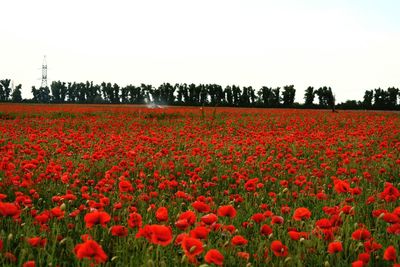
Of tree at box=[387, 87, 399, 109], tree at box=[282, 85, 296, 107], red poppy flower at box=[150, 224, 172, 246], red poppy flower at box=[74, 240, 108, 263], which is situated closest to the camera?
red poppy flower at box=[74, 240, 108, 263]

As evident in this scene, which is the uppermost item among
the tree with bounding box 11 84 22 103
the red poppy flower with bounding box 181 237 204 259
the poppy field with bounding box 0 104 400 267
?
the tree with bounding box 11 84 22 103

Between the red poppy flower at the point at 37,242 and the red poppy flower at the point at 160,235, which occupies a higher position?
the red poppy flower at the point at 160,235

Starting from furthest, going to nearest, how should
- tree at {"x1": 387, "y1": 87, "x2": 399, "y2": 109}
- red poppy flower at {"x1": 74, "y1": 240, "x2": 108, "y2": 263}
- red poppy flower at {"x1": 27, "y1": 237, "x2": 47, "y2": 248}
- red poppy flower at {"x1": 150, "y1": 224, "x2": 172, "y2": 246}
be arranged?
1. tree at {"x1": 387, "y1": 87, "x2": 399, "y2": 109}
2. red poppy flower at {"x1": 27, "y1": 237, "x2": 47, "y2": 248}
3. red poppy flower at {"x1": 150, "y1": 224, "x2": 172, "y2": 246}
4. red poppy flower at {"x1": 74, "y1": 240, "x2": 108, "y2": 263}

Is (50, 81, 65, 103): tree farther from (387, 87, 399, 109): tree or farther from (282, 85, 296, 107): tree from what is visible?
(387, 87, 399, 109): tree

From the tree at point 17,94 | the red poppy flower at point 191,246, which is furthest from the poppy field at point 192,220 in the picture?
the tree at point 17,94

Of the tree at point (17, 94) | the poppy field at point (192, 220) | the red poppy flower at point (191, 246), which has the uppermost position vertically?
the tree at point (17, 94)

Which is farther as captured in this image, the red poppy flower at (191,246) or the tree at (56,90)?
the tree at (56,90)

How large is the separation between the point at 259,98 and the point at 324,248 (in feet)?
333

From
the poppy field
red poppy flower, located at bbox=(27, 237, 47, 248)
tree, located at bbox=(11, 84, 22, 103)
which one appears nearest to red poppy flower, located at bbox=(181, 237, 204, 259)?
the poppy field

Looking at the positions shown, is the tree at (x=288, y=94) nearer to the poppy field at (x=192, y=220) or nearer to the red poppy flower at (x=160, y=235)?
the poppy field at (x=192, y=220)

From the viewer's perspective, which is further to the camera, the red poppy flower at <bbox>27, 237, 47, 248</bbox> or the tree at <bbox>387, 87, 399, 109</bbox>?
the tree at <bbox>387, 87, 399, 109</bbox>

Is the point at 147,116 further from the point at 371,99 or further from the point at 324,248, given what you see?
the point at 371,99

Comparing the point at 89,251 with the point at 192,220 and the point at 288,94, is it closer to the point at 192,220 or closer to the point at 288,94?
the point at 192,220

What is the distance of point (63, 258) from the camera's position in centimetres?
256
